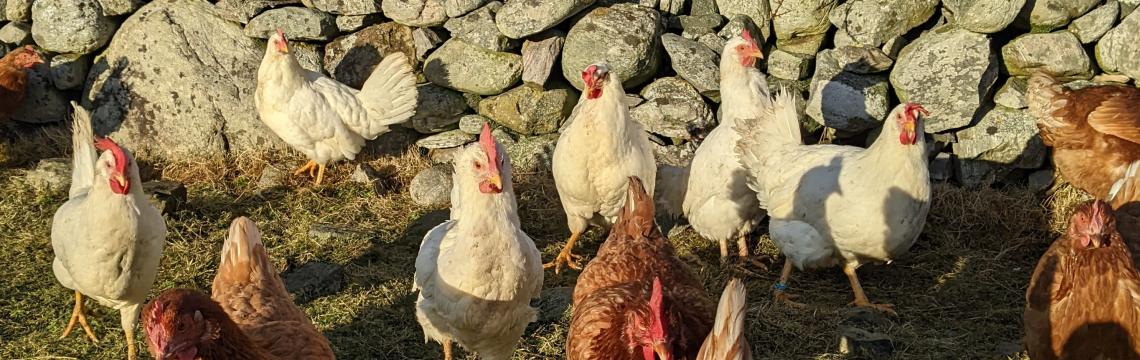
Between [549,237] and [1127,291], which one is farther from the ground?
[1127,291]

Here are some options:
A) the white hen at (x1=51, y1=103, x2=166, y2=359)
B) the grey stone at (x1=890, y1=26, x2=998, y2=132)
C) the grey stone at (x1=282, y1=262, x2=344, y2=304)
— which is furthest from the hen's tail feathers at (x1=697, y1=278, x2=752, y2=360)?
the grey stone at (x1=890, y1=26, x2=998, y2=132)

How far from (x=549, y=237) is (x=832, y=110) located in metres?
2.01

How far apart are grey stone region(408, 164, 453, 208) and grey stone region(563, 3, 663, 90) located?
3.69 ft

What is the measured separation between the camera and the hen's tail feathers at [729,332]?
8.04 ft

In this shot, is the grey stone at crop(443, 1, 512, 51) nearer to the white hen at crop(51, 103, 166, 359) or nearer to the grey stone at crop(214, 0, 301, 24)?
the grey stone at crop(214, 0, 301, 24)

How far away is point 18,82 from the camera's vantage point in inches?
249

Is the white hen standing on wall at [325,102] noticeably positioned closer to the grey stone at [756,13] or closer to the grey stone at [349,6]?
the grey stone at [349,6]

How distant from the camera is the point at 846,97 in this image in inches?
224

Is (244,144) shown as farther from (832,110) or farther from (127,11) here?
(832,110)

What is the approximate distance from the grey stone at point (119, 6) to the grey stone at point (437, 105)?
2.20m

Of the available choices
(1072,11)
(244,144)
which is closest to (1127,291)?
(1072,11)

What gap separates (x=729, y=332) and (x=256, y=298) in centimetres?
181

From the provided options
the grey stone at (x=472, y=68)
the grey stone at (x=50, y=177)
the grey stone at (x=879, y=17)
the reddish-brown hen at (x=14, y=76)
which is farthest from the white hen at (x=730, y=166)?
the reddish-brown hen at (x=14, y=76)

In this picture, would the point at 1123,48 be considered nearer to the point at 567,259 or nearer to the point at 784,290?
the point at 784,290
